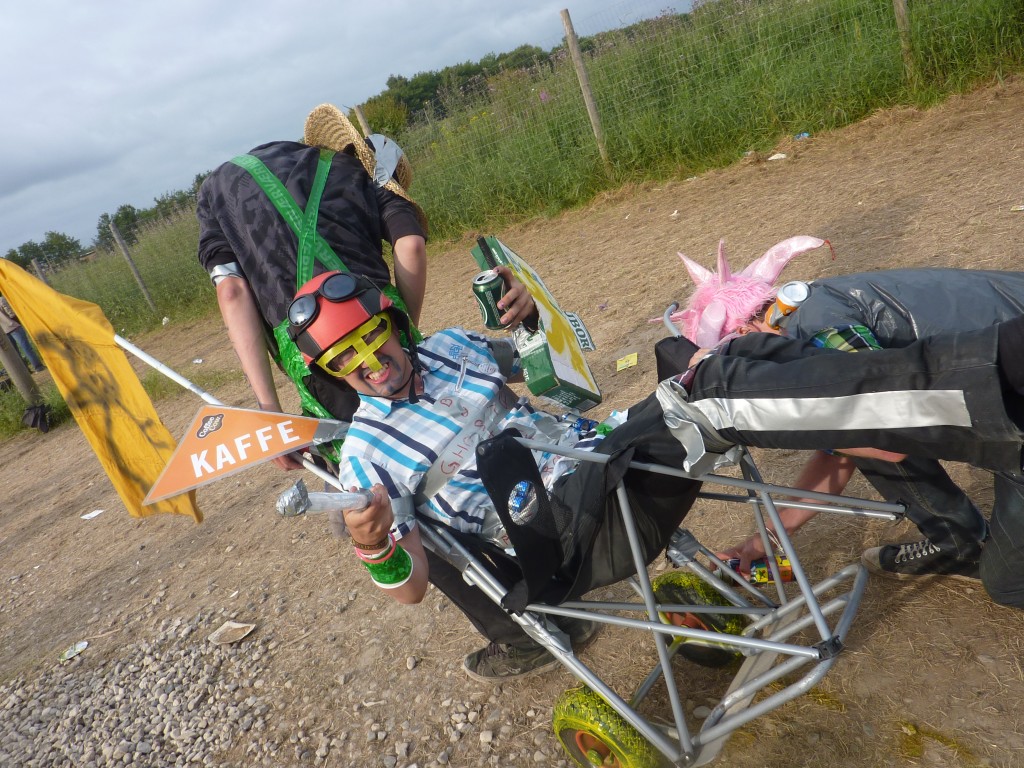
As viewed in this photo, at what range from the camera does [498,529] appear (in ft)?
7.23

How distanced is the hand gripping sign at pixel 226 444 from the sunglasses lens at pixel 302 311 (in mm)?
292

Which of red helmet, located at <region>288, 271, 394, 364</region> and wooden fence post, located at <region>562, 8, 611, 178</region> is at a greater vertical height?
wooden fence post, located at <region>562, 8, 611, 178</region>

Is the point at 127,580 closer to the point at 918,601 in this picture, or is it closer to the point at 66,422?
the point at 918,601

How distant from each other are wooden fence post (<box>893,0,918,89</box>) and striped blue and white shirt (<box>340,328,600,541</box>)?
288 inches

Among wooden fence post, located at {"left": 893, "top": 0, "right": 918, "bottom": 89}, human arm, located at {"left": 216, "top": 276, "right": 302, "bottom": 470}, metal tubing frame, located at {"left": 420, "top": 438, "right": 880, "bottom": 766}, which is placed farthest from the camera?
wooden fence post, located at {"left": 893, "top": 0, "right": 918, "bottom": 89}

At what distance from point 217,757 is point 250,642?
28.0 inches

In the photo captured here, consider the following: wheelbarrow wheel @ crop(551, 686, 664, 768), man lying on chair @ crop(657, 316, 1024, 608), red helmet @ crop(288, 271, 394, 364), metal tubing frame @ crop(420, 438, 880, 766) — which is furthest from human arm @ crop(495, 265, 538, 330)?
wheelbarrow wheel @ crop(551, 686, 664, 768)

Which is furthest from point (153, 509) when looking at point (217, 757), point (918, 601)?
point (918, 601)

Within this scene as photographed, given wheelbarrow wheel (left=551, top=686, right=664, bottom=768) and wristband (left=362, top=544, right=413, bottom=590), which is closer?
wristband (left=362, top=544, right=413, bottom=590)

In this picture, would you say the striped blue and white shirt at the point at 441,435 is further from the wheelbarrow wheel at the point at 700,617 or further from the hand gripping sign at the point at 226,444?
the wheelbarrow wheel at the point at 700,617

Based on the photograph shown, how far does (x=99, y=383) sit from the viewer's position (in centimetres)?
271

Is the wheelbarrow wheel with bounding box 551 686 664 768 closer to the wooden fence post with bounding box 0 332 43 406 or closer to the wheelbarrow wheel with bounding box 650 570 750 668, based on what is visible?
the wheelbarrow wheel with bounding box 650 570 750 668

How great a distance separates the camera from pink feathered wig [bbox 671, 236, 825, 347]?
2.39 meters

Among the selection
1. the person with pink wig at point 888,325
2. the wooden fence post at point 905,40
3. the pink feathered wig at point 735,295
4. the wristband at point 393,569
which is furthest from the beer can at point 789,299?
the wooden fence post at point 905,40
